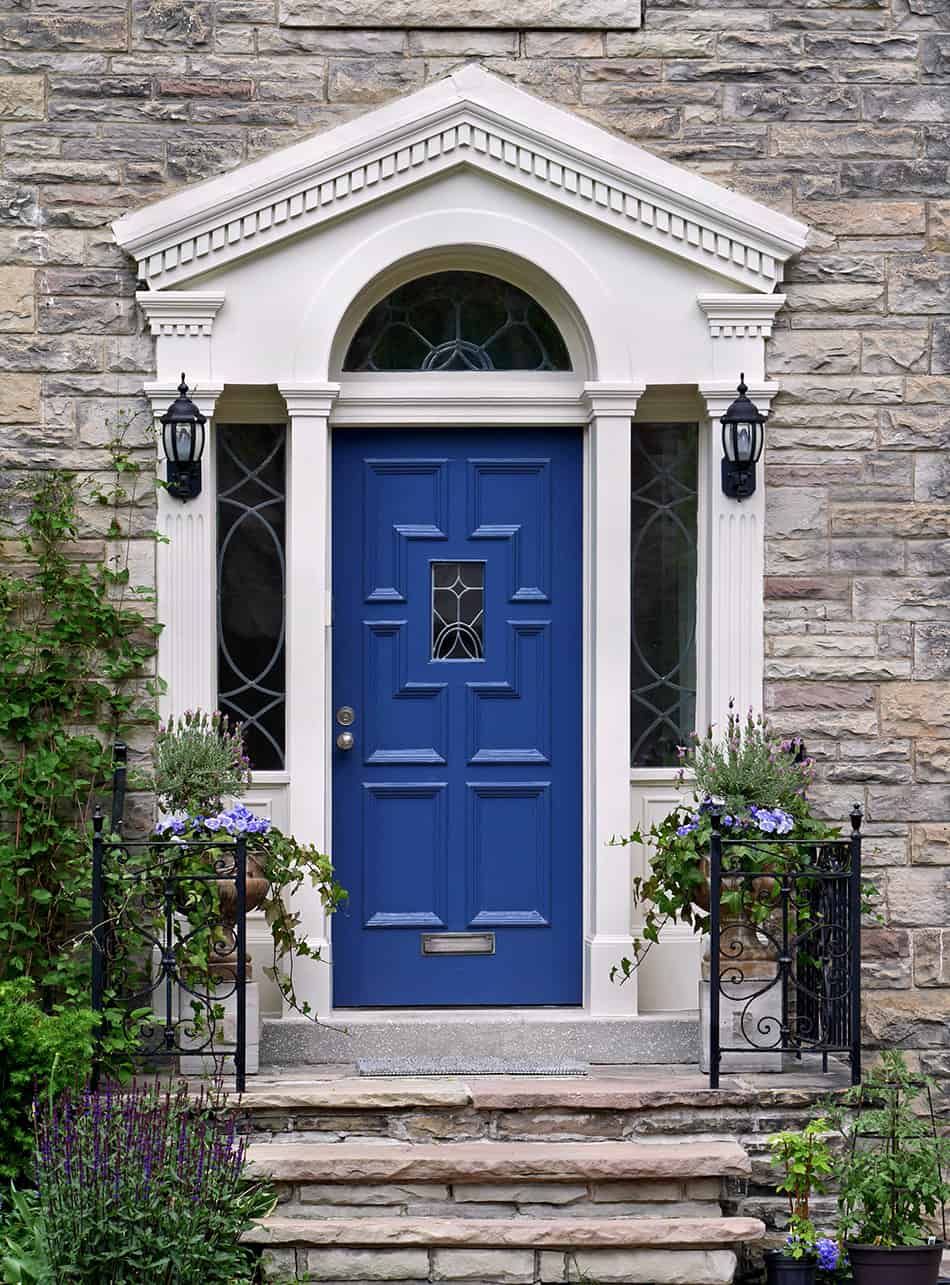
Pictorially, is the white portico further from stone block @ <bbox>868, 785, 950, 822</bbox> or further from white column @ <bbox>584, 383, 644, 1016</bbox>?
stone block @ <bbox>868, 785, 950, 822</bbox>

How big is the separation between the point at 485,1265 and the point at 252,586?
2823mm

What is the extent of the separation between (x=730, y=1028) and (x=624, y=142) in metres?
3.41

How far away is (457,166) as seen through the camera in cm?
646

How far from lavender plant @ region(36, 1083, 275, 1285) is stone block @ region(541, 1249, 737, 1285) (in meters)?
0.98

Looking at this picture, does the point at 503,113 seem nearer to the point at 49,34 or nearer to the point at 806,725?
the point at 49,34

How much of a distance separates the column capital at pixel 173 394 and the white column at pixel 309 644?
0.28m

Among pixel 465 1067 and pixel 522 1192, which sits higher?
pixel 465 1067

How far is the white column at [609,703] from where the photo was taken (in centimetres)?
635

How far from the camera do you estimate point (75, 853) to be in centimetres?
625

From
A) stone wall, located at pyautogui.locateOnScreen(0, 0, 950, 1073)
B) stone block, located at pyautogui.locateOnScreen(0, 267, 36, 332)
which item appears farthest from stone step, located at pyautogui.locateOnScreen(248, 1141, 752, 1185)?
stone block, located at pyautogui.locateOnScreen(0, 267, 36, 332)

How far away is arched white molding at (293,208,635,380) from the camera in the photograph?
6414 mm

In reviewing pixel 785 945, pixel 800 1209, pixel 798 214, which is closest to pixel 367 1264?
pixel 800 1209

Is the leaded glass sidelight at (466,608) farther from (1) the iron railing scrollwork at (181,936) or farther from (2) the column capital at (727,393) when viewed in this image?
(1) the iron railing scrollwork at (181,936)

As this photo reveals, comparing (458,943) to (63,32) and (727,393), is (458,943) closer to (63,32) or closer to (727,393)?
(727,393)
